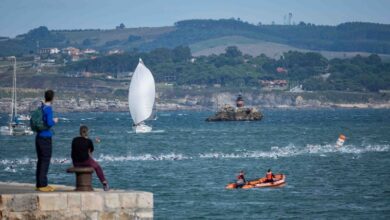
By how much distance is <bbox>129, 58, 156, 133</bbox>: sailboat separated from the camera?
446 ft

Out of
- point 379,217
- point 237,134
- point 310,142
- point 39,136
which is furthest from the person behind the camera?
point 237,134

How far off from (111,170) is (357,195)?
20.0 m

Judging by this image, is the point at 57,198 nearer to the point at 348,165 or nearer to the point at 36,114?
the point at 36,114

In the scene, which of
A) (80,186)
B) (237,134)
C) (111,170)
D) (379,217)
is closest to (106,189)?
(80,186)

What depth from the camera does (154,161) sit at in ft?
262

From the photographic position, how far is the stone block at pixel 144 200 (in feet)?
70.4

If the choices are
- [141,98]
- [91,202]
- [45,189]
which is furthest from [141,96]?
[91,202]

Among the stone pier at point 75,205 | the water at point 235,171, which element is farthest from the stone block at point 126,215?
the water at point 235,171

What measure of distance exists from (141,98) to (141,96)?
255mm

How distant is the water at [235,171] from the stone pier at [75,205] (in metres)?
22.7

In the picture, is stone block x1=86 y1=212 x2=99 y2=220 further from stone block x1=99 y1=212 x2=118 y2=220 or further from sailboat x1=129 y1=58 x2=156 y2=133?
sailboat x1=129 y1=58 x2=156 y2=133

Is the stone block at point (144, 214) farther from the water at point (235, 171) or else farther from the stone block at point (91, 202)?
the water at point (235, 171)

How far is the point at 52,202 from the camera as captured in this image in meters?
21.1

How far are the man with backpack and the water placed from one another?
21.6m
